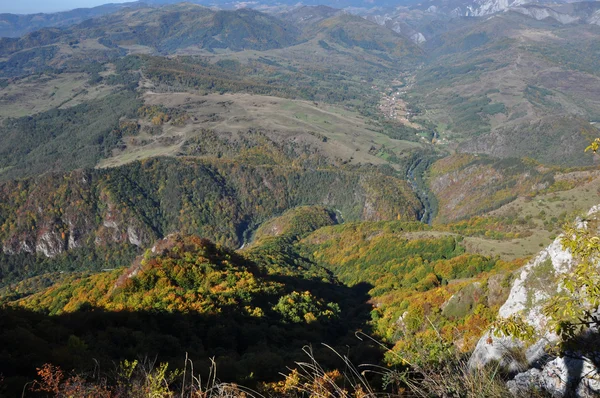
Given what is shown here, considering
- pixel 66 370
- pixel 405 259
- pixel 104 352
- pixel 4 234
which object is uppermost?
pixel 66 370

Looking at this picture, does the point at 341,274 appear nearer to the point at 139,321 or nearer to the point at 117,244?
the point at 139,321

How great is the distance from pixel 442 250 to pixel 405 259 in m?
8.09

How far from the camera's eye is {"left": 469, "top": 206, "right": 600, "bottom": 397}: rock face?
9.75m

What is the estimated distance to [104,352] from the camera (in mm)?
22344

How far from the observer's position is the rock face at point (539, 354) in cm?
975

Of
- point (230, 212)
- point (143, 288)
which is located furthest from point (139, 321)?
point (230, 212)

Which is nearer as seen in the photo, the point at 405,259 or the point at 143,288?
the point at 143,288

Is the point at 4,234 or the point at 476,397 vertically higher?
the point at 476,397

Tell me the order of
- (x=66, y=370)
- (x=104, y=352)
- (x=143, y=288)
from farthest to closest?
(x=143, y=288), (x=104, y=352), (x=66, y=370)

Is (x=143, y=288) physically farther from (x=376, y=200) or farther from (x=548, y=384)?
(x=376, y=200)

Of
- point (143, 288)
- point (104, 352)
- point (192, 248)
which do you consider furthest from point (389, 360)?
point (192, 248)

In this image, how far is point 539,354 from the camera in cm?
1427

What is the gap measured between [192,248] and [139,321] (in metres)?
18.0

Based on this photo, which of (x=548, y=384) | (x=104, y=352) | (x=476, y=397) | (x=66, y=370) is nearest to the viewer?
(x=476, y=397)
